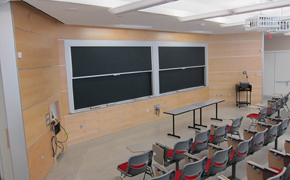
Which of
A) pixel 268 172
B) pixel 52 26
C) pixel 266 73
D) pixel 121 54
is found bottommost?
pixel 268 172

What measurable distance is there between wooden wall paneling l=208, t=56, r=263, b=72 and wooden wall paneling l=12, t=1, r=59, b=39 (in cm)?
805

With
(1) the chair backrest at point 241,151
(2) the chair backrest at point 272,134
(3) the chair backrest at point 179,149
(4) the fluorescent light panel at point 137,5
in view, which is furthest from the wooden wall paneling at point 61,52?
(2) the chair backrest at point 272,134

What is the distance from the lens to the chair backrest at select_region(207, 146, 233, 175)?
3996mm

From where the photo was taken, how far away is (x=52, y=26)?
6020 millimetres

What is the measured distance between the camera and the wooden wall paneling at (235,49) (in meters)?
11.2

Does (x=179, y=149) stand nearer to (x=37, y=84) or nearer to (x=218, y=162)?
(x=218, y=162)

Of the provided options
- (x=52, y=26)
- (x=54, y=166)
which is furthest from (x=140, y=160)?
(x=52, y=26)

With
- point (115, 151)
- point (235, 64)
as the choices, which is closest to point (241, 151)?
point (115, 151)

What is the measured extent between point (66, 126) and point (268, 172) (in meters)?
5.30

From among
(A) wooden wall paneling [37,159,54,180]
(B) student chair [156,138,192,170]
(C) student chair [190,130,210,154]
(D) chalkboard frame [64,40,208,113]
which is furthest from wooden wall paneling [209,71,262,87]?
(A) wooden wall paneling [37,159,54,180]

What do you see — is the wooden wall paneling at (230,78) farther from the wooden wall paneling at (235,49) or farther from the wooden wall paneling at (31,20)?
the wooden wall paneling at (31,20)

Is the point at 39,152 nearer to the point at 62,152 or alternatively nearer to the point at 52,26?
the point at 62,152

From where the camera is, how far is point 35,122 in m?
4.62

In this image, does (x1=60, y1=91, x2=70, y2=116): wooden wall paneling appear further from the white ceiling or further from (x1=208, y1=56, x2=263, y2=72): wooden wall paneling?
(x1=208, y1=56, x2=263, y2=72): wooden wall paneling
